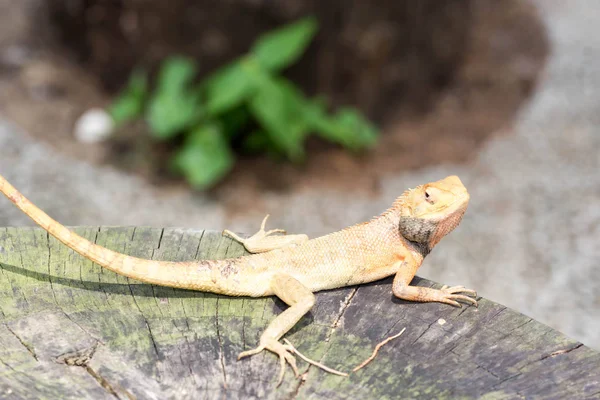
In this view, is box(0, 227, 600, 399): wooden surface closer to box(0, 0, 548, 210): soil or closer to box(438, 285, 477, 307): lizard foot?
box(438, 285, 477, 307): lizard foot

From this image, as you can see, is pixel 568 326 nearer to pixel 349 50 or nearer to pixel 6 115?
pixel 349 50

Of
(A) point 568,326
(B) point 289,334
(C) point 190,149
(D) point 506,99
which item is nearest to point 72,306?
(B) point 289,334

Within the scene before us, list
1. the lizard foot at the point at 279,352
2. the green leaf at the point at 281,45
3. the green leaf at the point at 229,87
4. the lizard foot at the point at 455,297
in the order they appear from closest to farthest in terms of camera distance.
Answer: the lizard foot at the point at 279,352, the lizard foot at the point at 455,297, the green leaf at the point at 229,87, the green leaf at the point at 281,45

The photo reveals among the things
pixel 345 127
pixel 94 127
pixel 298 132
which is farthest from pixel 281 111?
pixel 94 127

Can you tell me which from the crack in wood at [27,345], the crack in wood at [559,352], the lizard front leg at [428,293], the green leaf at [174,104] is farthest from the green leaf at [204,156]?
the crack in wood at [559,352]

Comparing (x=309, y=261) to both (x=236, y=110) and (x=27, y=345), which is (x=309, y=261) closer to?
(x=27, y=345)

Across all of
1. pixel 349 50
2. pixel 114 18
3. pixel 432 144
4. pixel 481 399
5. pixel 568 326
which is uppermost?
pixel 114 18

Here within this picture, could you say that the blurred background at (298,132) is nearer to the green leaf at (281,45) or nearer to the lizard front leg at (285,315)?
the green leaf at (281,45)

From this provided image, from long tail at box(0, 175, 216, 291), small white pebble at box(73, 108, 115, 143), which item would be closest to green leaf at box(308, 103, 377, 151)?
small white pebble at box(73, 108, 115, 143)
